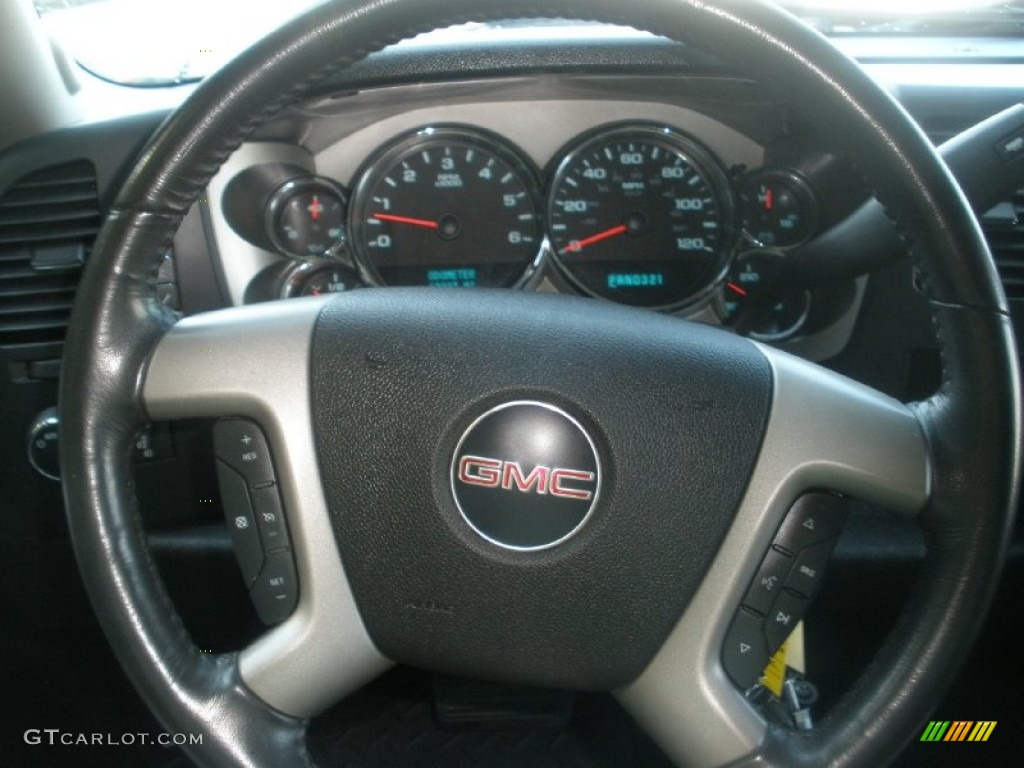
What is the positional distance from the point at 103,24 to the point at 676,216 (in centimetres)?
94

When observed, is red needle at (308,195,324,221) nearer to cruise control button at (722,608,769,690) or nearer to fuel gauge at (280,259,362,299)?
fuel gauge at (280,259,362,299)

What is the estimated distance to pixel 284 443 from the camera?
1.04m

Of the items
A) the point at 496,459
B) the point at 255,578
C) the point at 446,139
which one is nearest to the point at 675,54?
the point at 446,139

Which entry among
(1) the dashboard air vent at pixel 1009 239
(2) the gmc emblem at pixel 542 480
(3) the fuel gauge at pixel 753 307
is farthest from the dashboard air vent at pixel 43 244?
(1) the dashboard air vent at pixel 1009 239

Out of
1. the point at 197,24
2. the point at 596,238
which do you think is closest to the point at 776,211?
the point at 596,238

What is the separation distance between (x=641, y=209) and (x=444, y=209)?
281 millimetres

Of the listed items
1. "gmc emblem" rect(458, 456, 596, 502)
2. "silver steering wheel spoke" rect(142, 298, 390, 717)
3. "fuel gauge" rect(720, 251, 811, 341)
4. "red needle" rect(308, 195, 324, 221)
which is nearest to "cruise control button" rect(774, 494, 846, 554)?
"gmc emblem" rect(458, 456, 596, 502)

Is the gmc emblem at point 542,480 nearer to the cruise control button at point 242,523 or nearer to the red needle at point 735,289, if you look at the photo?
the cruise control button at point 242,523

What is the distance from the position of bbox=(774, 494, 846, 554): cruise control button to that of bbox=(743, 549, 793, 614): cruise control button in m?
0.01

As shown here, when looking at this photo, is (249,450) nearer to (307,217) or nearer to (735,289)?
(307,217)

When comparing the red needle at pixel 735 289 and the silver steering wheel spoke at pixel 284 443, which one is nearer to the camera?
the silver steering wheel spoke at pixel 284 443

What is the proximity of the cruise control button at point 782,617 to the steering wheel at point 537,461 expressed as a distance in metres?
0.04

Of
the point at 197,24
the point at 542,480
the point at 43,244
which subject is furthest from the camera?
the point at 197,24

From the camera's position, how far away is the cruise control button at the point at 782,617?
1027mm
